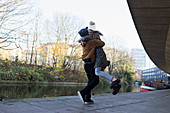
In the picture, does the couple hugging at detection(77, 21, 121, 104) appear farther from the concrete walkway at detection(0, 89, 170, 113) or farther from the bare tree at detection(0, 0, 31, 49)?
the bare tree at detection(0, 0, 31, 49)

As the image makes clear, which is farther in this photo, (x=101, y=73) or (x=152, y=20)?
(x=152, y=20)

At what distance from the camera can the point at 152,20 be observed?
7.28m

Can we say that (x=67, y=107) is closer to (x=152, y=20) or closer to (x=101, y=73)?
(x=101, y=73)

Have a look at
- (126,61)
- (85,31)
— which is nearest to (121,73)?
(126,61)

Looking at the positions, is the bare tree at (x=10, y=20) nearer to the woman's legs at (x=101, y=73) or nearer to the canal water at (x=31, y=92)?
the canal water at (x=31, y=92)

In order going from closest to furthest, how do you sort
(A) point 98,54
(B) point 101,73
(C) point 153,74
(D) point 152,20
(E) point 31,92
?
1. (B) point 101,73
2. (A) point 98,54
3. (D) point 152,20
4. (E) point 31,92
5. (C) point 153,74

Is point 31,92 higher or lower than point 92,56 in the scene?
lower

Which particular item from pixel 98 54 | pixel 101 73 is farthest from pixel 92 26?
pixel 101 73

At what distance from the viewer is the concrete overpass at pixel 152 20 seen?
5727mm

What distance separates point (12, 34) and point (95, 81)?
35.4ft

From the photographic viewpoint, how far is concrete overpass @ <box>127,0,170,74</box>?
5.73 metres

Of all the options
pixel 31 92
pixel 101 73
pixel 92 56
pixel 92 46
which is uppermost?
pixel 92 46

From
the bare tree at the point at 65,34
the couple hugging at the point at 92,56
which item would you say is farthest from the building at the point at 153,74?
the couple hugging at the point at 92,56

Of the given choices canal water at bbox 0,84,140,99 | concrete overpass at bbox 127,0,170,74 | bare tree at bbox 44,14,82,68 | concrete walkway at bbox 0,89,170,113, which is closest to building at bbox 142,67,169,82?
bare tree at bbox 44,14,82,68
